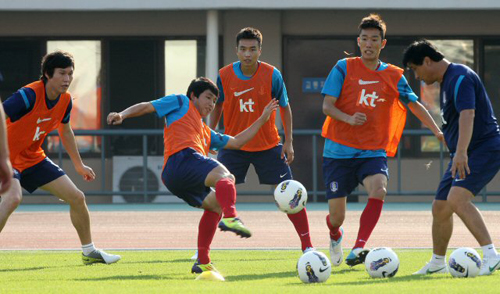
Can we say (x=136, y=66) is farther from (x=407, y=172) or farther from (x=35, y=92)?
(x=35, y=92)

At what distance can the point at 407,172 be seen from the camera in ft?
63.9

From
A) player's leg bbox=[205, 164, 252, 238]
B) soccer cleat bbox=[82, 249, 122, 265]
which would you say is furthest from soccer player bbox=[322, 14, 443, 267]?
soccer cleat bbox=[82, 249, 122, 265]

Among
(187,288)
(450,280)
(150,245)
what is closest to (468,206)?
(450,280)

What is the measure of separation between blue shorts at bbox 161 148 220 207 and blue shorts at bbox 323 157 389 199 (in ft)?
4.68

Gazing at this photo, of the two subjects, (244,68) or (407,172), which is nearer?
(244,68)

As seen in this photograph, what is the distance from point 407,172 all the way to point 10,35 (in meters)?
7.67

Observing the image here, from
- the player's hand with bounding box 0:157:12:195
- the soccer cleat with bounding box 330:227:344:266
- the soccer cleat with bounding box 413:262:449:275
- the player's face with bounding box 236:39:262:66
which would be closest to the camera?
the player's hand with bounding box 0:157:12:195

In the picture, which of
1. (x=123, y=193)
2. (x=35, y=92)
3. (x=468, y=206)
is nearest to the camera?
(x=468, y=206)

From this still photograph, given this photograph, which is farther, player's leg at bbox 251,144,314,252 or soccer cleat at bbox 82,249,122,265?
player's leg at bbox 251,144,314,252

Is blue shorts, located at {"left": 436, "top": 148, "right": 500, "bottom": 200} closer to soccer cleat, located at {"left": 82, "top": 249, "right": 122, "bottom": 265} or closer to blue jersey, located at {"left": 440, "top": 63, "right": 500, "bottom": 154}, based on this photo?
blue jersey, located at {"left": 440, "top": 63, "right": 500, "bottom": 154}

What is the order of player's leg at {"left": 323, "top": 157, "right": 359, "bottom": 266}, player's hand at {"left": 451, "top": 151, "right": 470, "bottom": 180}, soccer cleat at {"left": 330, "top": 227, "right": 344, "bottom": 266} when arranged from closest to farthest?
1. player's hand at {"left": 451, "top": 151, "right": 470, "bottom": 180}
2. player's leg at {"left": 323, "top": 157, "right": 359, "bottom": 266}
3. soccer cleat at {"left": 330, "top": 227, "right": 344, "bottom": 266}

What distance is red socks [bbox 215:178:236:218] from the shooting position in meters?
8.15

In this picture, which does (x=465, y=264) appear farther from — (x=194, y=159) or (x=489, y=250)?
(x=194, y=159)

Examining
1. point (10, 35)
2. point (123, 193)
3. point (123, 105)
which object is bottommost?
point (123, 193)
